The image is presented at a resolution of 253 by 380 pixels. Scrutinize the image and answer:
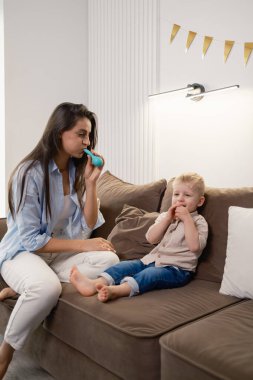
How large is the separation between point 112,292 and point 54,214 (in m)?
0.53

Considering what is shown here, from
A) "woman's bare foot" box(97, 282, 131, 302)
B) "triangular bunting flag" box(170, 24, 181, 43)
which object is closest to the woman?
"woman's bare foot" box(97, 282, 131, 302)

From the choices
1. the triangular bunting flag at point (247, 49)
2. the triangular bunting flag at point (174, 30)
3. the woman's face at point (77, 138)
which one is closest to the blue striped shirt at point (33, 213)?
the woman's face at point (77, 138)

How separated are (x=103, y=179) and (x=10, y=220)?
73cm

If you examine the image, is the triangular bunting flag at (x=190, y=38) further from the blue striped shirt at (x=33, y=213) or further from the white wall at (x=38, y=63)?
the blue striped shirt at (x=33, y=213)

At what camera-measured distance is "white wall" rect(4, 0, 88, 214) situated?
10.5 ft

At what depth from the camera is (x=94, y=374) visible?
4.60ft

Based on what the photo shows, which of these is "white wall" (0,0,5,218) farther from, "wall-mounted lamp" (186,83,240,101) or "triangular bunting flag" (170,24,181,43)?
"wall-mounted lamp" (186,83,240,101)

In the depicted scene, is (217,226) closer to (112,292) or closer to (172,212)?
(172,212)

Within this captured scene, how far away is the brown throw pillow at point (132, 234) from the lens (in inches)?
75.3

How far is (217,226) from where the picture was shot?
175 cm

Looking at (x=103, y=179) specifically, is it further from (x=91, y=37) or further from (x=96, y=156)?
(x=91, y=37)

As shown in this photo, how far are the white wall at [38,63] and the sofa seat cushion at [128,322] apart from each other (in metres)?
2.00

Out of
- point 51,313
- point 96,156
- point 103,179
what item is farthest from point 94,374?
point 103,179

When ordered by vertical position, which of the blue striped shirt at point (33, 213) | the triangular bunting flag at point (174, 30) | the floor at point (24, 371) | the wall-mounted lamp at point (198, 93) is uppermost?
the triangular bunting flag at point (174, 30)
